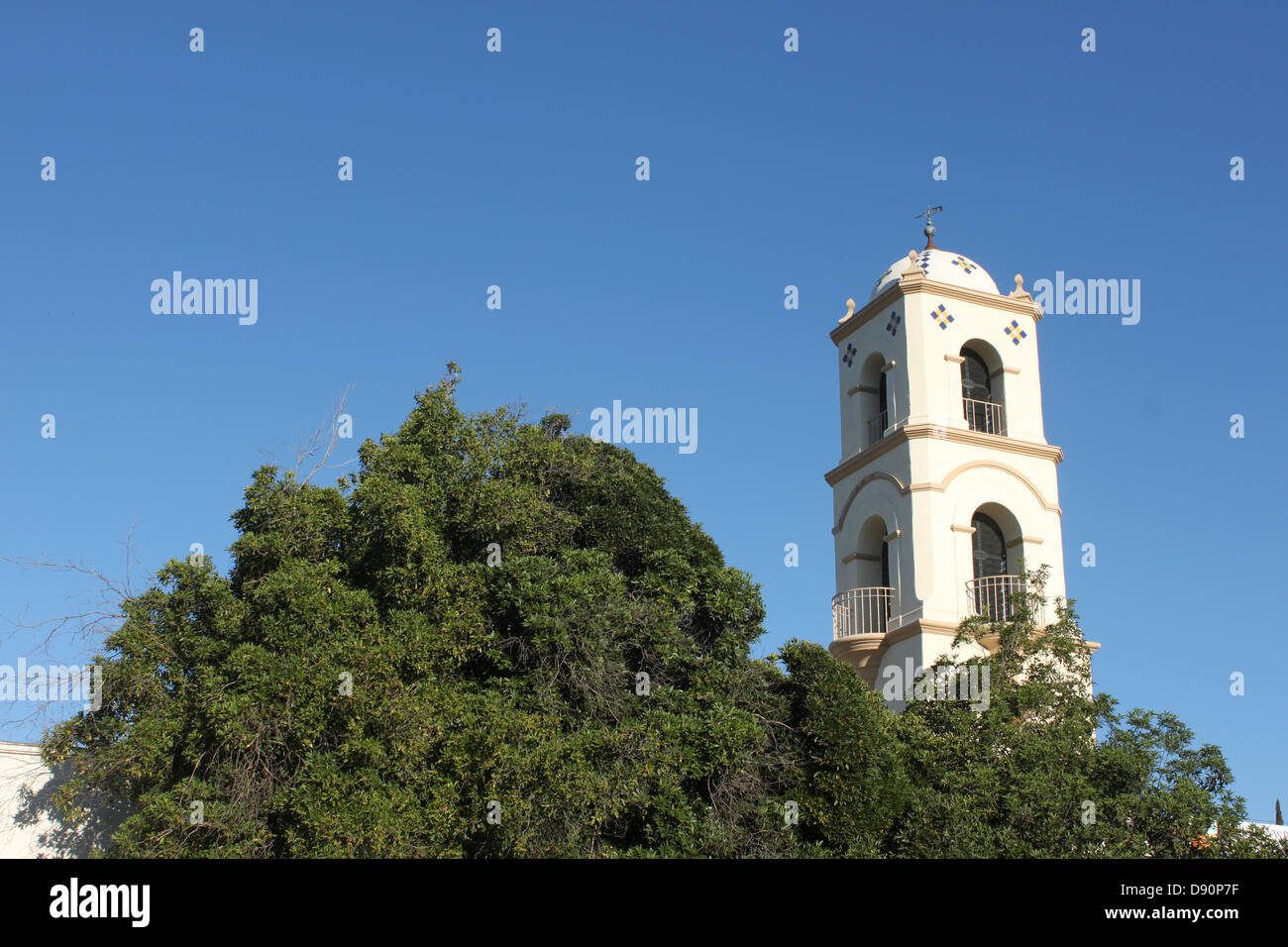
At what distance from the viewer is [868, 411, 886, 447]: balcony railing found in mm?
26500

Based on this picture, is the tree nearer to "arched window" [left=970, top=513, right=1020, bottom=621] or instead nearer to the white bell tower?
the white bell tower

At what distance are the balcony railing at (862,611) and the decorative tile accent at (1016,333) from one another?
554cm

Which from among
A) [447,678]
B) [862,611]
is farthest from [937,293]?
[447,678]

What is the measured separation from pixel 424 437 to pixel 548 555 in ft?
7.56

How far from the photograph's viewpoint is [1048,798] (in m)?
18.4

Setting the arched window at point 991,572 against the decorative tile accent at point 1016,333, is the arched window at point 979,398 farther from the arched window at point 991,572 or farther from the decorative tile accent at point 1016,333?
the arched window at point 991,572

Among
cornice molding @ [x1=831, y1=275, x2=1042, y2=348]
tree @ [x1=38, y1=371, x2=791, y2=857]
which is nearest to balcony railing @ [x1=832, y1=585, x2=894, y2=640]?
cornice molding @ [x1=831, y1=275, x2=1042, y2=348]

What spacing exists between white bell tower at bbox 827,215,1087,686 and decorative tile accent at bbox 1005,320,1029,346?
3 cm

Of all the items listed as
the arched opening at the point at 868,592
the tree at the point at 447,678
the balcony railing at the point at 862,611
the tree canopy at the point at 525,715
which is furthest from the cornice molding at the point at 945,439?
the tree at the point at 447,678


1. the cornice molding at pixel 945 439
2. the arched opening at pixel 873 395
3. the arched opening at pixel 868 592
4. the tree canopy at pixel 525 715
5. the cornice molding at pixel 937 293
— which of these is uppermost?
the cornice molding at pixel 937 293

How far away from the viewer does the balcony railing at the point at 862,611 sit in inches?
986
